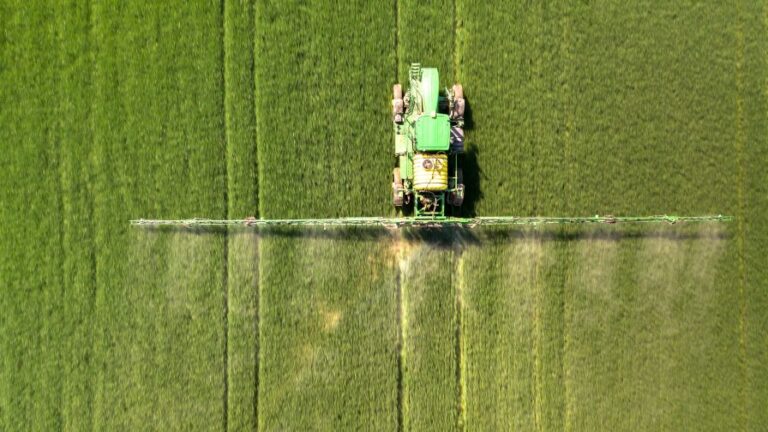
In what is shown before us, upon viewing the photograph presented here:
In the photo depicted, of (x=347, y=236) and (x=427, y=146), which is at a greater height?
(x=427, y=146)

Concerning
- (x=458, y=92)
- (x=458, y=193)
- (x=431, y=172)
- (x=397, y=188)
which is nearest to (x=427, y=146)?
(x=431, y=172)

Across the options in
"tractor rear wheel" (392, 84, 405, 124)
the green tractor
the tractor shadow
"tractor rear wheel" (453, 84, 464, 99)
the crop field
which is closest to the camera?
the green tractor

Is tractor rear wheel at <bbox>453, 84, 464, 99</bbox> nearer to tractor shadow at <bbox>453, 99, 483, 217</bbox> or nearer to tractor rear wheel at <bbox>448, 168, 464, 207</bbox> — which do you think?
tractor shadow at <bbox>453, 99, 483, 217</bbox>

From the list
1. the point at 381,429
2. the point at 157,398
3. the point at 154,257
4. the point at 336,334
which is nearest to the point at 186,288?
the point at 154,257

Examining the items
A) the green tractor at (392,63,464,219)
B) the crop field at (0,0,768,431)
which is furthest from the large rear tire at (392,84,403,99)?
the crop field at (0,0,768,431)

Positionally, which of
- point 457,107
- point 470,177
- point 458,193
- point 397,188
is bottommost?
point 458,193

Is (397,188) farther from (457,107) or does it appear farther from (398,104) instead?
(457,107)
